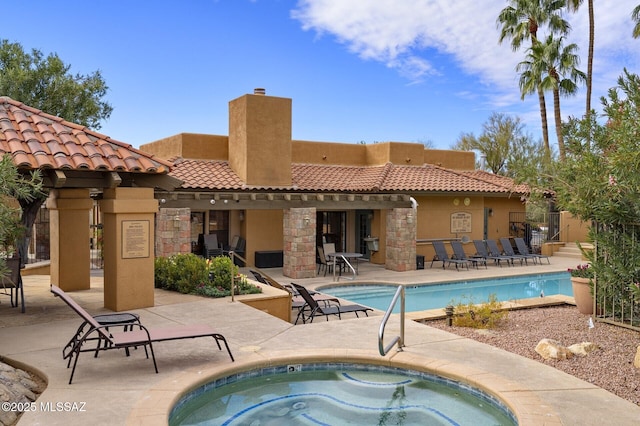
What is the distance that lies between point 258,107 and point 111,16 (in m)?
10.9

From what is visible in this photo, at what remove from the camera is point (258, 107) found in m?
18.7

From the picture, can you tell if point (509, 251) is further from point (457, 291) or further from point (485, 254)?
point (457, 291)

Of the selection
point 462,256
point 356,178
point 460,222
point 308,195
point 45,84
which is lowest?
point 462,256

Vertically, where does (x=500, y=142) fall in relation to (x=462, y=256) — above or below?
above

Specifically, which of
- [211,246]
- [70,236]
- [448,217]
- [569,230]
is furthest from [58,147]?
[569,230]

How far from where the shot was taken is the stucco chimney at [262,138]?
1869cm

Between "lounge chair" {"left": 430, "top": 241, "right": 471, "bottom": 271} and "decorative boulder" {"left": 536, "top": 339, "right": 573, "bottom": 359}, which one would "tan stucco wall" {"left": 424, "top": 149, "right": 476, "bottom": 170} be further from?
"decorative boulder" {"left": 536, "top": 339, "right": 573, "bottom": 359}

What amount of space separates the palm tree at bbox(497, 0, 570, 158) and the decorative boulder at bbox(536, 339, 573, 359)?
2183 cm

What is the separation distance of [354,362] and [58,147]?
616cm

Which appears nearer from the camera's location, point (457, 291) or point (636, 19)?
point (457, 291)

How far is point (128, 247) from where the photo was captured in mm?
9922

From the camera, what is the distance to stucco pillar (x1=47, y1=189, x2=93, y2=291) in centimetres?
1203

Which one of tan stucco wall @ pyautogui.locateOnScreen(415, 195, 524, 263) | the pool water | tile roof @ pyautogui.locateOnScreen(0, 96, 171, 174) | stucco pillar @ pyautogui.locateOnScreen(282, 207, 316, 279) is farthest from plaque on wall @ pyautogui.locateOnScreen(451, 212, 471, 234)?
the pool water

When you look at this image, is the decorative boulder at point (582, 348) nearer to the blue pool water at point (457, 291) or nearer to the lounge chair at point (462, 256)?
the blue pool water at point (457, 291)
